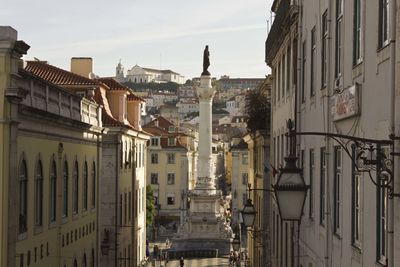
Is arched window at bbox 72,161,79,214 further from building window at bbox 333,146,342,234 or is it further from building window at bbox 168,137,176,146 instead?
building window at bbox 168,137,176,146

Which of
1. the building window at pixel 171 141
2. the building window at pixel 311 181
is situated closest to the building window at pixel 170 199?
the building window at pixel 171 141

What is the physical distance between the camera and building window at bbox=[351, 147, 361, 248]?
1265 centimetres

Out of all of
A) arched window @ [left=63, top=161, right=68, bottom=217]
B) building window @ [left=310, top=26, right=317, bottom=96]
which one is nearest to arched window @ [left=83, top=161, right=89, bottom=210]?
arched window @ [left=63, top=161, right=68, bottom=217]

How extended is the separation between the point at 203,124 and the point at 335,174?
6602 cm

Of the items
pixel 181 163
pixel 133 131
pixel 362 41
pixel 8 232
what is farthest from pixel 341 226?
pixel 181 163

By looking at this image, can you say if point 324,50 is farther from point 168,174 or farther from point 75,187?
point 168,174

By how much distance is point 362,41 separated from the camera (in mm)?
11969

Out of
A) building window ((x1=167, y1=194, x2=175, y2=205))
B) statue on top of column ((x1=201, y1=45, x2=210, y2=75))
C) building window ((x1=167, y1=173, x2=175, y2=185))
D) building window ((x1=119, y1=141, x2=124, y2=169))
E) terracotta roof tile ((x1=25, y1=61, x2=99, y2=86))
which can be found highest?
statue on top of column ((x1=201, y1=45, x2=210, y2=75))

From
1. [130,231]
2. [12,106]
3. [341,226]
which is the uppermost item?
[12,106]

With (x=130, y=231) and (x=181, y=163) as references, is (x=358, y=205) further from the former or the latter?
(x=181, y=163)

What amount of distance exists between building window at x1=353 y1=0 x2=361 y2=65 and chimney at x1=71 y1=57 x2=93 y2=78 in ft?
118

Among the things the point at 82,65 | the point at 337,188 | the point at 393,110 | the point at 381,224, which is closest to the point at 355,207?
the point at 381,224

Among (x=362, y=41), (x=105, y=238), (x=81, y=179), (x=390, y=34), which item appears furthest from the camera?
(x=105, y=238)

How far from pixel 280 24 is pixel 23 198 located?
1003 centimetres
